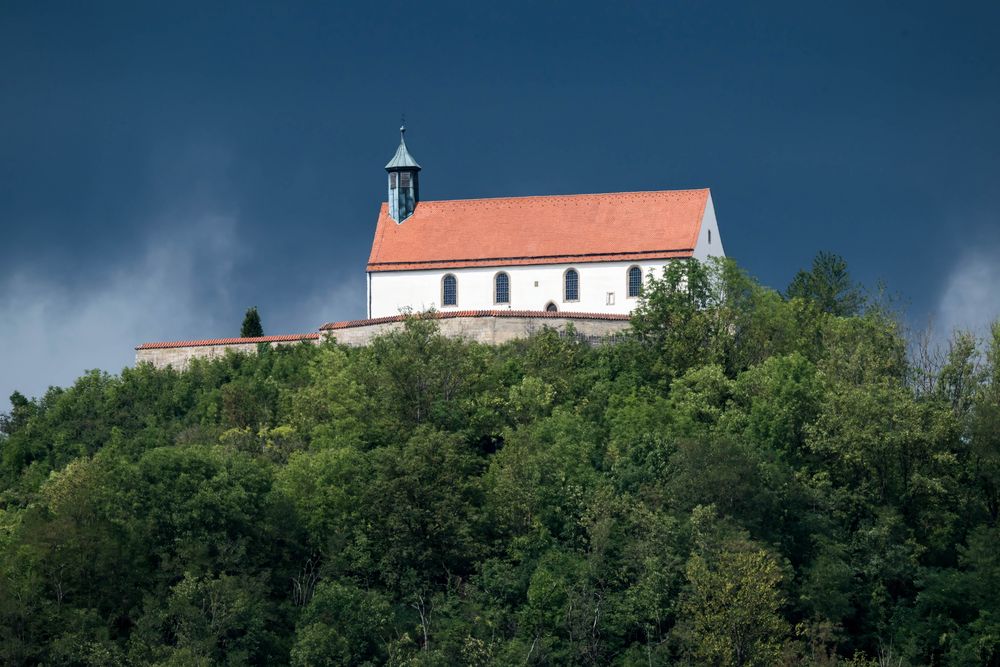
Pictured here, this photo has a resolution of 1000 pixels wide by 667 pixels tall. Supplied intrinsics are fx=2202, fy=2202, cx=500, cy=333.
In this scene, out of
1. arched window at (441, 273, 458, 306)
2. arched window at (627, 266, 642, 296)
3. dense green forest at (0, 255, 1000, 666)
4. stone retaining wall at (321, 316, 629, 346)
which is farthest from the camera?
arched window at (441, 273, 458, 306)

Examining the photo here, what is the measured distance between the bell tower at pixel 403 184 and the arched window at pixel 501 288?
6.20 m

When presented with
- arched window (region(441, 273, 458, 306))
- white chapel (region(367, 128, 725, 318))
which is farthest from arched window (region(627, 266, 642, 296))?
arched window (region(441, 273, 458, 306))

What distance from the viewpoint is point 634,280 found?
262 ft

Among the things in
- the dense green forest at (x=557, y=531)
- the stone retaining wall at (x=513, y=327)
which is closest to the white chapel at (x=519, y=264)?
the stone retaining wall at (x=513, y=327)

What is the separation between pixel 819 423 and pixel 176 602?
62.2 ft

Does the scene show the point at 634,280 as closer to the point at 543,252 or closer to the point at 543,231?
the point at 543,252

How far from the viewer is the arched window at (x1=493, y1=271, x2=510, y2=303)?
266 ft

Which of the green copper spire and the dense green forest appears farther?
the green copper spire

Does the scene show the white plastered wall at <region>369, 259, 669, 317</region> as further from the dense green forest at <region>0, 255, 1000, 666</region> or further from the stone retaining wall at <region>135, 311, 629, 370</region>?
the dense green forest at <region>0, 255, 1000, 666</region>

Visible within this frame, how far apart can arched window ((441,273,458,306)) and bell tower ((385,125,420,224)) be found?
5108mm

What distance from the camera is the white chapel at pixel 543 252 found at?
80.1 metres

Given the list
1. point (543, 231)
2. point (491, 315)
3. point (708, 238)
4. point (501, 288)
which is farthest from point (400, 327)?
point (708, 238)

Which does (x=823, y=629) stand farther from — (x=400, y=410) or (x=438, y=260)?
Result: (x=438, y=260)

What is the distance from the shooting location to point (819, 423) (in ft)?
207
